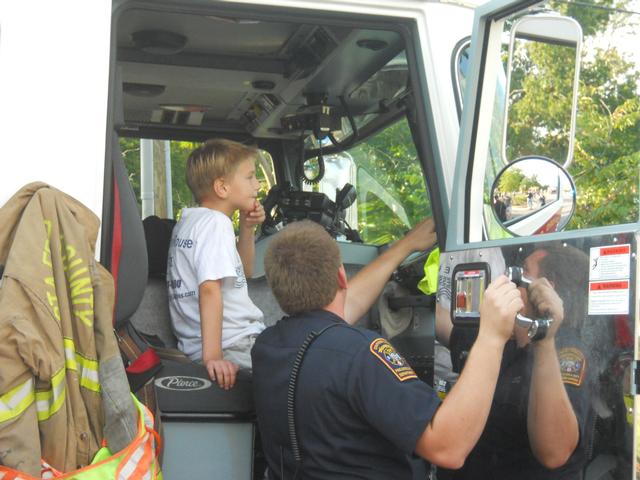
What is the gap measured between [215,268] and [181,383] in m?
0.41

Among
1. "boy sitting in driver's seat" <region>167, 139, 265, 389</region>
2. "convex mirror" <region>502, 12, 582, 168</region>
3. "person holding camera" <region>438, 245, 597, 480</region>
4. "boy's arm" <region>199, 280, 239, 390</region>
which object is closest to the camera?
"person holding camera" <region>438, 245, 597, 480</region>

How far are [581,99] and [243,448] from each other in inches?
53.5

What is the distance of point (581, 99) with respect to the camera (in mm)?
2057

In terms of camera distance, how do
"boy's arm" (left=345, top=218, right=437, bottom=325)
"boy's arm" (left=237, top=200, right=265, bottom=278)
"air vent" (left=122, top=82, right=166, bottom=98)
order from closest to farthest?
1. "boy's arm" (left=345, top=218, right=437, bottom=325)
2. "boy's arm" (left=237, top=200, right=265, bottom=278)
3. "air vent" (left=122, top=82, right=166, bottom=98)

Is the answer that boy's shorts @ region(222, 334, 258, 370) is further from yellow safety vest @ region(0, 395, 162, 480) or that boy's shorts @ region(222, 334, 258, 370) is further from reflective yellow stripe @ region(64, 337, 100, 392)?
reflective yellow stripe @ region(64, 337, 100, 392)

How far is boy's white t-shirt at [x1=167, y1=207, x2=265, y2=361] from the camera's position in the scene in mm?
2932

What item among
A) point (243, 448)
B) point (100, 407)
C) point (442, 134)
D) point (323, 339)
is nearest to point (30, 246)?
point (100, 407)

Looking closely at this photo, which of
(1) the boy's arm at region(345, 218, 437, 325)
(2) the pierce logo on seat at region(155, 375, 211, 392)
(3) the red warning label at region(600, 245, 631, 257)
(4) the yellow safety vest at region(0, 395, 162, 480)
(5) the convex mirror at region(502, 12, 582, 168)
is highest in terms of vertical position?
(5) the convex mirror at region(502, 12, 582, 168)

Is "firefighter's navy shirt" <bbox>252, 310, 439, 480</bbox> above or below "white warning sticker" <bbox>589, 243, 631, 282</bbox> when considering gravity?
below

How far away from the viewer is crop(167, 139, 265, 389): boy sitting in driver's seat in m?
2.79

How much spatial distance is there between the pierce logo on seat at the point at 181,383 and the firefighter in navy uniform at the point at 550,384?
2.82ft

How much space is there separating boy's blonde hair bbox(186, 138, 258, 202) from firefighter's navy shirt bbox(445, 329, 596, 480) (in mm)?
1377

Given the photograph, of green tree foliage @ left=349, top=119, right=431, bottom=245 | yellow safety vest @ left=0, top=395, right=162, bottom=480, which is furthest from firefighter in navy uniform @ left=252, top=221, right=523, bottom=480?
green tree foliage @ left=349, top=119, right=431, bottom=245

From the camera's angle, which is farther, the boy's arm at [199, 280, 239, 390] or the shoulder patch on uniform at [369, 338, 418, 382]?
the boy's arm at [199, 280, 239, 390]
